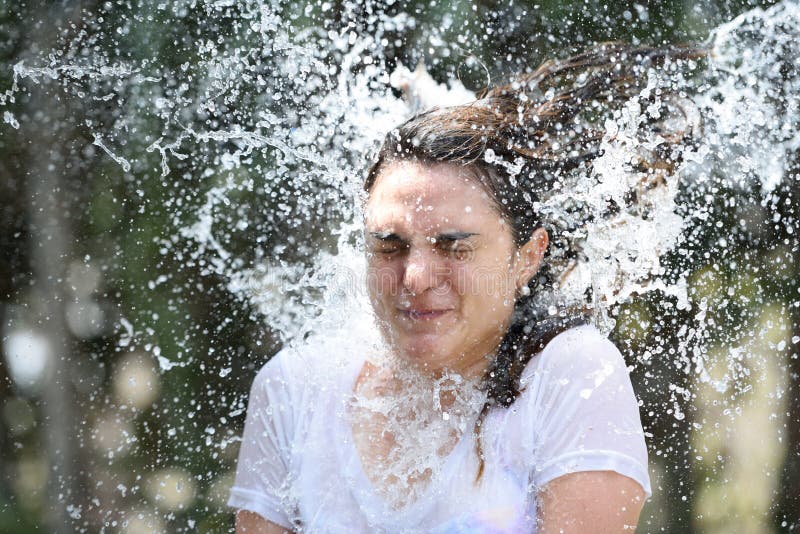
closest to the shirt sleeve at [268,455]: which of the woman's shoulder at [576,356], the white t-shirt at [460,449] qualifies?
the white t-shirt at [460,449]

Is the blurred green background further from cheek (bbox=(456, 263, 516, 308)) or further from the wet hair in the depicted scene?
cheek (bbox=(456, 263, 516, 308))

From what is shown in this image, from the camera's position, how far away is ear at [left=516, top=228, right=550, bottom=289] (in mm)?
2066

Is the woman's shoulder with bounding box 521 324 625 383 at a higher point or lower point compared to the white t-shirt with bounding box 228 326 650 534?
higher

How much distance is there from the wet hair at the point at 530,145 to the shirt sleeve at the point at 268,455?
52cm

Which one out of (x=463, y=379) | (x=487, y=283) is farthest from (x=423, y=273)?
(x=463, y=379)

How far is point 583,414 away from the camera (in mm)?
1801

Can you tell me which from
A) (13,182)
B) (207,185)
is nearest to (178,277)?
(207,185)

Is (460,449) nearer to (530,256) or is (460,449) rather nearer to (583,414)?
(583,414)

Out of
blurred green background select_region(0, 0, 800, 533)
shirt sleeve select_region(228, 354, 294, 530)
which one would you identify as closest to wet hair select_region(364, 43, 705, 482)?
shirt sleeve select_region(228, 354, 294, 530)

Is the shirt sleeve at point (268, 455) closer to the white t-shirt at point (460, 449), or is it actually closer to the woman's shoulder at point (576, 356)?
the white t-shirt at point (460, 449)

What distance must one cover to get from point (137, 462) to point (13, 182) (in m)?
1.80

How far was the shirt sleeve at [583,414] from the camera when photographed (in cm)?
176

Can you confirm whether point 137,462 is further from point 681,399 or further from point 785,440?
point 785,440

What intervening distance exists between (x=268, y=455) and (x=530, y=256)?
83 centimetres
